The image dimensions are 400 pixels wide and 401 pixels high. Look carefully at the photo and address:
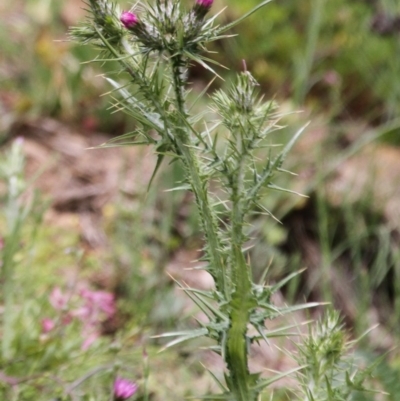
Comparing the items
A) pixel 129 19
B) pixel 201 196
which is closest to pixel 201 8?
pixel 129 19

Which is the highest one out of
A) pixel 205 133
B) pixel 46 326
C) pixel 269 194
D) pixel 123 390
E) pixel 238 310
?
pixel 269 194

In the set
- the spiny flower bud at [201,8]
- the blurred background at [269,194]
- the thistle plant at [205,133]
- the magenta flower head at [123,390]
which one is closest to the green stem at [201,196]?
the thistle plant at [205,133]

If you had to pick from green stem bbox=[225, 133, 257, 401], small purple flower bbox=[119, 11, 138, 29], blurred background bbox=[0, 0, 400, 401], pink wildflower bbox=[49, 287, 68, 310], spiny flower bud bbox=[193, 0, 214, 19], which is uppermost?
blurred background bbox=[0, 0, 400, 401]

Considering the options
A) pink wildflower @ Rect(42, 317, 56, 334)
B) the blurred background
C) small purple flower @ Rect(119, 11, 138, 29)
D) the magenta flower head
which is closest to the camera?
small purple flower @ Rect(119, 11, 138, 29)

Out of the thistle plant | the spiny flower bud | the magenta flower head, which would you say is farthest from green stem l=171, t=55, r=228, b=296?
the magenta flower head

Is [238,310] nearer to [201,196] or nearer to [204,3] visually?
[201,196]

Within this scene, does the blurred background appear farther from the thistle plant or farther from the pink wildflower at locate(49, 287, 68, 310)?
the thistle plant

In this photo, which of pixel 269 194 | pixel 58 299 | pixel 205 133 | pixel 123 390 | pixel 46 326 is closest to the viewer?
pixel 205 133
